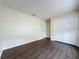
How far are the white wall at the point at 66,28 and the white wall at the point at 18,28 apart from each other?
1426 mm

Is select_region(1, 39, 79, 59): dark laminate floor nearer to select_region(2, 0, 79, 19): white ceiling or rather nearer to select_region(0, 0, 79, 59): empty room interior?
select_region(0, 0, 79, 59): empty room interior

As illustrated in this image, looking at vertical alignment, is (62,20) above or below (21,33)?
above

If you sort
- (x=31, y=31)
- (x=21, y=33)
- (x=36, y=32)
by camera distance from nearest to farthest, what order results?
(x=21, y=33) < (x=31, y=31) < (x=36, y=32)

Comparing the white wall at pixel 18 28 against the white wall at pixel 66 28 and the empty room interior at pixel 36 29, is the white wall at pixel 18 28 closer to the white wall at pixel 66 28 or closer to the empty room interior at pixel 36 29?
the empty room interior at pixel 36 29

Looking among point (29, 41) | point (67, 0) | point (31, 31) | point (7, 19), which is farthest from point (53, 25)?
point (7, 19)

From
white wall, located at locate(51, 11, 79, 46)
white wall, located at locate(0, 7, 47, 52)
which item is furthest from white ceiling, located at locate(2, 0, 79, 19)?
white wall, located at locate(51, 11, 79, 46)

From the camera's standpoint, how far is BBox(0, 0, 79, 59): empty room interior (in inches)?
121

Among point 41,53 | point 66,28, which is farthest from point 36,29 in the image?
point 41,53

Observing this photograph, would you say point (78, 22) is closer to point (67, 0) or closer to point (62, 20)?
point (62, 20)

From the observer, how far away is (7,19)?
3.69 meters

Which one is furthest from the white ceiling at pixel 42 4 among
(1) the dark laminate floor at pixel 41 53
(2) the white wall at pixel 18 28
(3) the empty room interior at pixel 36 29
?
(1) the dark laminate floor at pixel 41 53

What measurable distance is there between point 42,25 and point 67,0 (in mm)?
3825

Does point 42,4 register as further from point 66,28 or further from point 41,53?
point 66,28

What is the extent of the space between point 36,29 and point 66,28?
221 cm
